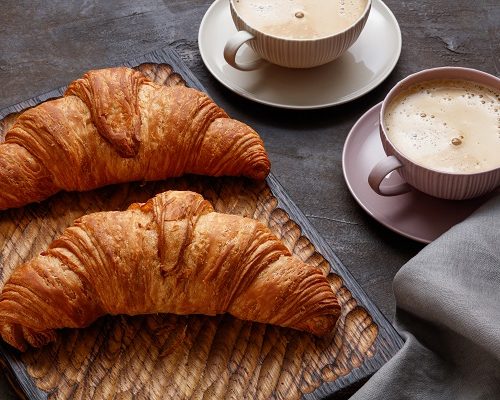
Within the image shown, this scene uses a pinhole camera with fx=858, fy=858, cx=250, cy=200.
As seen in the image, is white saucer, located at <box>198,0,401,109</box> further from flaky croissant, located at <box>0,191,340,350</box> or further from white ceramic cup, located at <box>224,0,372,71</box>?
flaky croissant, located at <box>0,191,340,350</box>

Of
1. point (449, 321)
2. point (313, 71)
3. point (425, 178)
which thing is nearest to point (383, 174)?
point (425, 178)

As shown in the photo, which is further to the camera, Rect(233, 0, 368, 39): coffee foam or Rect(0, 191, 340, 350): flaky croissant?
Rect(233, 0, 368, 39): coffee foam

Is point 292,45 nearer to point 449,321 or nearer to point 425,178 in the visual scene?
point 425,178

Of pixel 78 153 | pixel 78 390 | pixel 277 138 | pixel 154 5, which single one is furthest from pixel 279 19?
pixel 78 390

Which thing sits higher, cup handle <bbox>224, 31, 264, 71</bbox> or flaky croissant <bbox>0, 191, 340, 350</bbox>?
cup handle <bbox>224, 31, 264, 71</bbox>

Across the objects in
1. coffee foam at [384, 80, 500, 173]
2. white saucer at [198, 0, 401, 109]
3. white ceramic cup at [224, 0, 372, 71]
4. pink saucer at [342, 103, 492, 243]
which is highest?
white ceramic cup at [224, 0, 372, 71]

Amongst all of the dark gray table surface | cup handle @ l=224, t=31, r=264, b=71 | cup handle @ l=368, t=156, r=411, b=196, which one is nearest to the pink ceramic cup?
cup handle @ l=368, t=156, r=411, b=196

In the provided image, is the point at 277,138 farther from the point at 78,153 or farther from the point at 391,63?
the point at 78,153

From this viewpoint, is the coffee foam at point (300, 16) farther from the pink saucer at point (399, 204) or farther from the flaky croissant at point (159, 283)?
the flaky croissant at point (159, 283)
